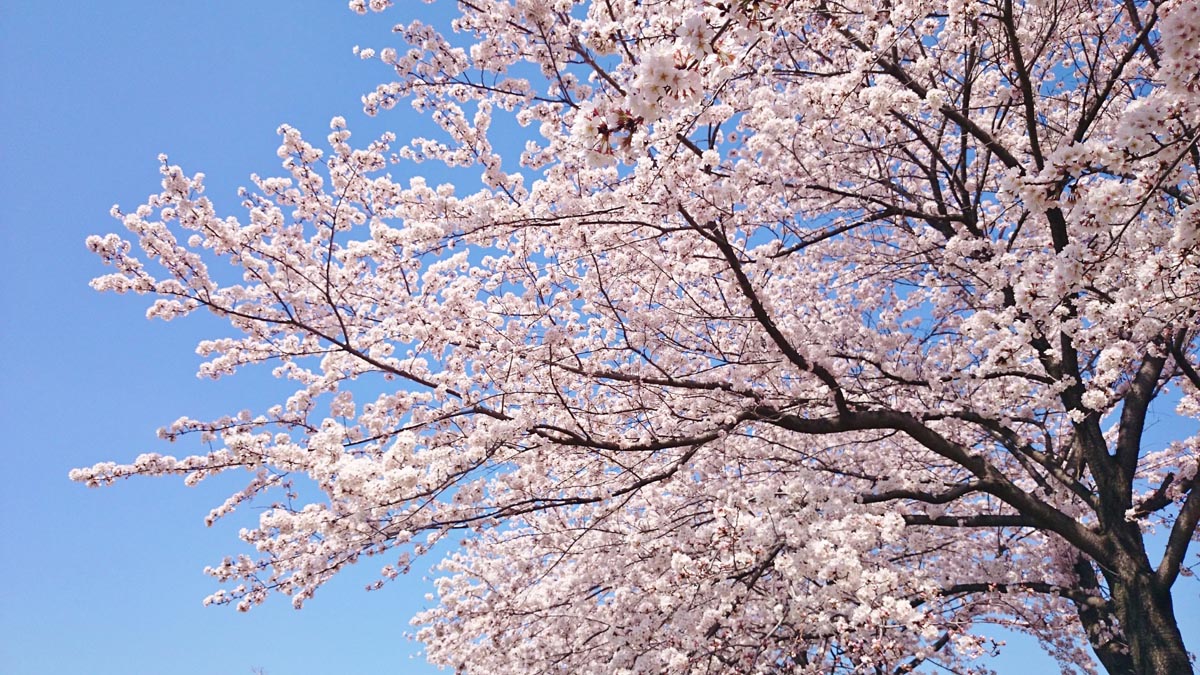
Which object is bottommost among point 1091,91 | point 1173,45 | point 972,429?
point 1173,45

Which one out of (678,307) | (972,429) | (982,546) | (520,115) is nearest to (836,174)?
(678,307)

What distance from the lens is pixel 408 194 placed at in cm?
636

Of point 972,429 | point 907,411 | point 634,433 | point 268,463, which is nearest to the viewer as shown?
point 268,463

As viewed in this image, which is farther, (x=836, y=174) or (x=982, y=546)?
→ (x=982, y=546)

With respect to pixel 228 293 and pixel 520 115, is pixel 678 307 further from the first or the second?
pixel 228 293

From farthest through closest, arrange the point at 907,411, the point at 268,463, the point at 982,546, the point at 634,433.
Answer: the point at 982,546
the point at 634,433
the point at 907,411
the point at 268,463

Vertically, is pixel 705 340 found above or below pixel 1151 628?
above

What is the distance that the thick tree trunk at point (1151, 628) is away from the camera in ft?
20.9

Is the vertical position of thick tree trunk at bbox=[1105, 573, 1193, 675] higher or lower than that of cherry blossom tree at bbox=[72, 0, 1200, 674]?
lower

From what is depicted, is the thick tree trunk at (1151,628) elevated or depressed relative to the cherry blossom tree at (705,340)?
depressed

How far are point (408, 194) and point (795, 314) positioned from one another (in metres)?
5.19

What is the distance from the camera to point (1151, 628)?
6.51 metres

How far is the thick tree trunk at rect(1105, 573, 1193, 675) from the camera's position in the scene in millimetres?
6375

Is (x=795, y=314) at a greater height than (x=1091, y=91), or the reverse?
(x=1091, y=91)
